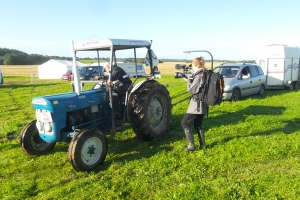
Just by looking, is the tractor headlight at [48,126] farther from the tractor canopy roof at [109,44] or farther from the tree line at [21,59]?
the tree line at [21,59]

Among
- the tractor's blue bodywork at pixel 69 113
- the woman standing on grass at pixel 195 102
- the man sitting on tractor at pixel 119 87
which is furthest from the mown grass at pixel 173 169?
the man sitting on tractor at pixel 119 87

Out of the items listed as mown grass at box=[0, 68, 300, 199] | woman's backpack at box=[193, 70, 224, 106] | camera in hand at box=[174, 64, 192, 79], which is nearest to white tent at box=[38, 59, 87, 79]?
mown grass at box=[0, 68, 300, 199]

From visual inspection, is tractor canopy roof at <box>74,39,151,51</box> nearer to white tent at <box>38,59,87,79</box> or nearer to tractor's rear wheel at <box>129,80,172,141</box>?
tractor's rear wheel at <box>129,80,172,141</box>

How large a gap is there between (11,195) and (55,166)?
1088 millimetres

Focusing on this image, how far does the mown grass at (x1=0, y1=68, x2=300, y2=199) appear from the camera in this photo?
13.0ft

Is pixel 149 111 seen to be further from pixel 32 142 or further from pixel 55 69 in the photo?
pixel 55 69

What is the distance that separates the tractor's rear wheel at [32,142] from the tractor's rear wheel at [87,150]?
136 cm

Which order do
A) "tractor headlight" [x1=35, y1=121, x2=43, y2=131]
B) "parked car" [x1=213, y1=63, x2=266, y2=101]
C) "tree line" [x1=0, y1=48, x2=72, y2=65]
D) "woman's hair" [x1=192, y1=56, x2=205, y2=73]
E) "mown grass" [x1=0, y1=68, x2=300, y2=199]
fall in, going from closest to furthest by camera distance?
1. "mown grass" [x1=0, y1=68, x2=300, y2=199]
2. "tractor headlight" [x1=35, y1=121, x2=43, y2=131]
3. "woman's hair" [x1=192, y1=56, x2=205, y2=73]
4. "parked car" [x1=213, y1=63, x2=266, y2=101]
5. "tree line" [x1=0, y1=48, x2=72, y2=65]

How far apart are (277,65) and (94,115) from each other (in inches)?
510

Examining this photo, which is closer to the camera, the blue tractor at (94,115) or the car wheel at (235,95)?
the blue tractor at (94,115)

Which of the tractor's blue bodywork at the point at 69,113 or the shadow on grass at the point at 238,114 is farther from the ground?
the tractor's blue bodywork at the point at 69,113

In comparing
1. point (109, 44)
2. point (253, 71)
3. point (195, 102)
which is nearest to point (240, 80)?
point (253, 71)

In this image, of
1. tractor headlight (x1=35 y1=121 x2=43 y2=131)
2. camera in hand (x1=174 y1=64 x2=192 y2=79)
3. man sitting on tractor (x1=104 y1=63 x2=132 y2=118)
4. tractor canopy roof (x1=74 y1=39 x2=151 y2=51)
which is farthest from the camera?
man sitting on tractor (x1=104 y1=63 x2=132 y2=118)

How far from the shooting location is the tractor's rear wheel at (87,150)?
4453 mm
